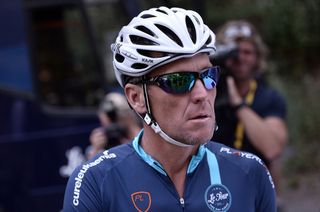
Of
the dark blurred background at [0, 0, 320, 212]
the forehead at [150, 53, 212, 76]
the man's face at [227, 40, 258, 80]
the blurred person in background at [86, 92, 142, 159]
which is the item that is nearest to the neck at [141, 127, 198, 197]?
the forehead at [150, 53, 212, 76]

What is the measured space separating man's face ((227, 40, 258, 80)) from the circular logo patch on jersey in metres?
2.05

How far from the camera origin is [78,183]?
2.46 meters

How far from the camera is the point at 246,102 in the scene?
4.48 meters

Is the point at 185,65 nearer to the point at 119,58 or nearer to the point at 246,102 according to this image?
the point at 119,58

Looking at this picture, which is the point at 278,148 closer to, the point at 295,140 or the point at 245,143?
the point at 245,143

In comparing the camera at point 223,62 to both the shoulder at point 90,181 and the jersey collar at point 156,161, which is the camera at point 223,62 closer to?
the jersey collar at point 156,161

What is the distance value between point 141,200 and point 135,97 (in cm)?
39

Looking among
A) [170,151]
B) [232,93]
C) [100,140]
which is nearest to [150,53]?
[170,151]

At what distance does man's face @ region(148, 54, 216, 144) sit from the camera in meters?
2.47

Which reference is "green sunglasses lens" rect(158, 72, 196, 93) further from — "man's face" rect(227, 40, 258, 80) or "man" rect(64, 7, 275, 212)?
"man's face" rect(227, 40, 258, 80)

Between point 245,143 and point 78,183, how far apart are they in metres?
2.12

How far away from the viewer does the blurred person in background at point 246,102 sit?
14.3 feet

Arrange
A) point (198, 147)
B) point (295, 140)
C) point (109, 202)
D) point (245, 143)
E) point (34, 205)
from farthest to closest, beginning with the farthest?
1. point (295, 140)
2. point (34, 205)
3. point (245, 143)
4. point (198, 147)
5. point (109, 202)

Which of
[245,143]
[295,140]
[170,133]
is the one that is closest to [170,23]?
[170,133]
